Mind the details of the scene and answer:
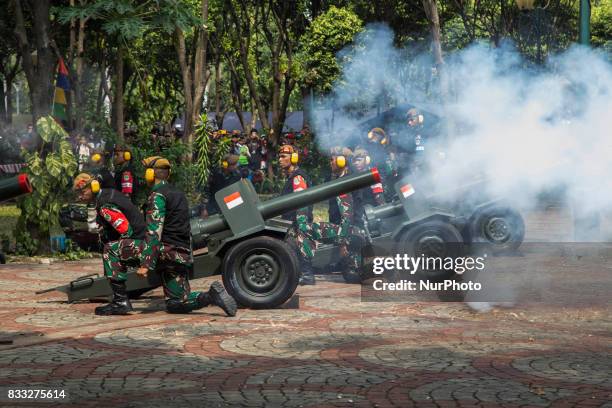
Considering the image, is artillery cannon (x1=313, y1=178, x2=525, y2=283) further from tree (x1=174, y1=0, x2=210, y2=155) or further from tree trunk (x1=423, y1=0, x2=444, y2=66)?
tree (x1=174, y1=0, x2=210, y2=155)

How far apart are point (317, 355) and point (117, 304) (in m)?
2.88

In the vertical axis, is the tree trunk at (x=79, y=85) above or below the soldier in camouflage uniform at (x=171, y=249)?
above

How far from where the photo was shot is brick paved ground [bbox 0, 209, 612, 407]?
7.00 metres

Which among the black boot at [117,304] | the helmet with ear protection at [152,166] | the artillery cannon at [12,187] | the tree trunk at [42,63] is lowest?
the black boot at [117,304]

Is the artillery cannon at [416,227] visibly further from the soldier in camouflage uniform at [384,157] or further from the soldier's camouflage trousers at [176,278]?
the soldier's camouflage trousers at [176,278]

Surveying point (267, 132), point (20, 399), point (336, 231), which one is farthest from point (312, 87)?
point (20, 399)

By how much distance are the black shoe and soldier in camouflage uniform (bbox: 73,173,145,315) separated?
109 inches

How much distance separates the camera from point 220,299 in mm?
10211

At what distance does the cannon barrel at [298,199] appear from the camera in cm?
1127

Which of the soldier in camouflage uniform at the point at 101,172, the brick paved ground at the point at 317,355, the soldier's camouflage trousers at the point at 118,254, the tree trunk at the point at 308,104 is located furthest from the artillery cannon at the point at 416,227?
the tree trunk at the point at 308,104

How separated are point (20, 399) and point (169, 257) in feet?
12.2

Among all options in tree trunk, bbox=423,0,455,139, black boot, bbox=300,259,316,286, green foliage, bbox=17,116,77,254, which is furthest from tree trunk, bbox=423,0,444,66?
black boot, bbox=300,259,316,286

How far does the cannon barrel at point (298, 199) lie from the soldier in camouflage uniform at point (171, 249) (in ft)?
2.45

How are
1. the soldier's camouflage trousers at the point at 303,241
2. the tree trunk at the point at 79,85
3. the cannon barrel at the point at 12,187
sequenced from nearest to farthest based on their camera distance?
1. the cannon barrel at the point at 12,187
2. the soldier's camouflage trousers at the point at 303,241
3. the tree trunk at the point at 79,85
